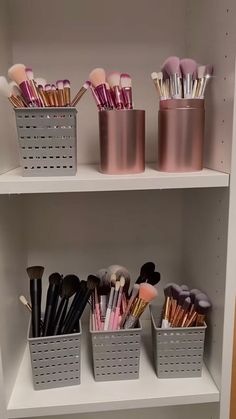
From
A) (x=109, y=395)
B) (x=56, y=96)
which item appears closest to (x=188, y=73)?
(x=56, y=96)

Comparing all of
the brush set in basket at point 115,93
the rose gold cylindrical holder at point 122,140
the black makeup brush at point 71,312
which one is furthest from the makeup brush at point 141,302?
the brush set in basket at point 115,93

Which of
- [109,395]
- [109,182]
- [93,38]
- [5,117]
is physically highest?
[93,38]

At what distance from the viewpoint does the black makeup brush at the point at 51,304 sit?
0.67m

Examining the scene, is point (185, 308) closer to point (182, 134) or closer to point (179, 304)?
point (179, 304)

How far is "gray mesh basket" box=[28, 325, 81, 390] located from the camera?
2.16ft

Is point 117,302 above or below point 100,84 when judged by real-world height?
below

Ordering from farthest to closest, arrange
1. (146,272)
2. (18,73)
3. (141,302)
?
1. (146,272)
2. (141,302)
3. (18,73)

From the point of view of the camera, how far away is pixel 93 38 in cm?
79

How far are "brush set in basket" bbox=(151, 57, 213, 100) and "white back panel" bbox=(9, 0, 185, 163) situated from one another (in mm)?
195

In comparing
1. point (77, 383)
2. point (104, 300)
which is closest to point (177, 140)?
point (104, 300)

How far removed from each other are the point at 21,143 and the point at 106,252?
381mm

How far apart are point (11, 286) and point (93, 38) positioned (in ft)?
1.80

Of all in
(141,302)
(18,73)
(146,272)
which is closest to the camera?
(18,73)

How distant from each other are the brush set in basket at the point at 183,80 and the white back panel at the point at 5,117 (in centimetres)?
29
